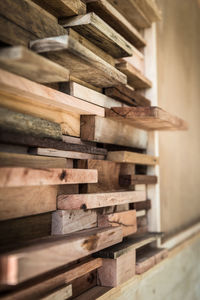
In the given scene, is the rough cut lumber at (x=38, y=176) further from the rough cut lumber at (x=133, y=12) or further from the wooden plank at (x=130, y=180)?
the rough cut lumber at (x=133, y=12)

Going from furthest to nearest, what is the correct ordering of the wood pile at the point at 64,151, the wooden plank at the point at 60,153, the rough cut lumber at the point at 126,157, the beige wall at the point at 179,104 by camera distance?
1. the beige wall at the point at 179,104
2. the rough cut lumber at the point at 126,157
3. the wooden plank at the point at 60,153
4. the wood pile at the point at 64,151

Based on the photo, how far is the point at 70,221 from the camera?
3.28ft

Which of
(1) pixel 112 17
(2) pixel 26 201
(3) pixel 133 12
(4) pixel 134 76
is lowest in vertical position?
(2) pixel 26 201

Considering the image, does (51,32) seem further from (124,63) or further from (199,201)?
(199,201)

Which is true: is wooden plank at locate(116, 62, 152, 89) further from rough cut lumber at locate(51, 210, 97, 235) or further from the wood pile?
rough cut lumber at locate(51, 210, 97, 235)

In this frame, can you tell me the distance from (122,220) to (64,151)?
16.1 inches

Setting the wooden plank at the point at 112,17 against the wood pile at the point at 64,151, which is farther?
the wooden plank at the point at 112,17

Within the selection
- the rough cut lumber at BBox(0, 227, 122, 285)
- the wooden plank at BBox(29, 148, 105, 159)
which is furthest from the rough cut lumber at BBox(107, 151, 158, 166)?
the rough cut lumber at BBox(0, 227, 122, 285)

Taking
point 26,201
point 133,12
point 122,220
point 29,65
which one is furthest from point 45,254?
point 133,12

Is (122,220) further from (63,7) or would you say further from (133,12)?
(133,12)

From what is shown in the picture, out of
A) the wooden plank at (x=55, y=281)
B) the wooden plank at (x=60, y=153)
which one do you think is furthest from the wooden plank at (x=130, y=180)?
the wooden plank at (x=55, y=281)

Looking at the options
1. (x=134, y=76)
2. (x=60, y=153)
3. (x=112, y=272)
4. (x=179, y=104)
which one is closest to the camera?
(x=60, y=153)

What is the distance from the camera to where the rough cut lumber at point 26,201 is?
0.79 m

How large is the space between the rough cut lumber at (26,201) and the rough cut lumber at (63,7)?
51 centimetres
